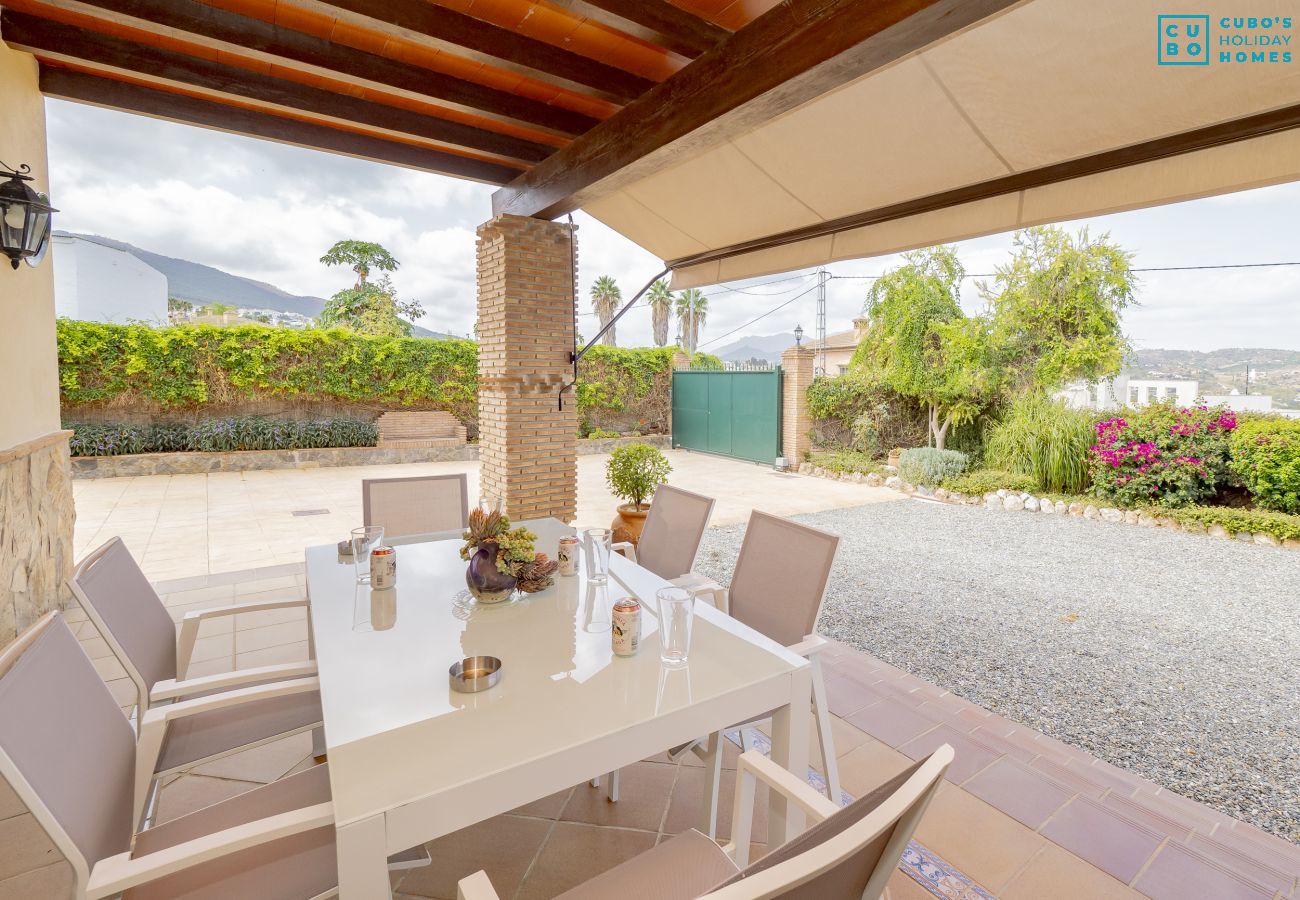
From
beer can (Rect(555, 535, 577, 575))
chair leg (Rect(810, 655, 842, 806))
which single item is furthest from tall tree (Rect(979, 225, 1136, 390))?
beer can (Rect(555, 535, 577, 575))

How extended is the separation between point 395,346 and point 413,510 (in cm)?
996

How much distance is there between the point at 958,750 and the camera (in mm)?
2459

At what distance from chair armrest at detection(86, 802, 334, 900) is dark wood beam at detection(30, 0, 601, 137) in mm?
3460

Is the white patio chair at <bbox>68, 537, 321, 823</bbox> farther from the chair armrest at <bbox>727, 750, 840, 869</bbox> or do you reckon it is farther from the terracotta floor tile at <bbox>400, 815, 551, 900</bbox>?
the chair armrest at <bbox>727, 750, 840, 869</bbox>

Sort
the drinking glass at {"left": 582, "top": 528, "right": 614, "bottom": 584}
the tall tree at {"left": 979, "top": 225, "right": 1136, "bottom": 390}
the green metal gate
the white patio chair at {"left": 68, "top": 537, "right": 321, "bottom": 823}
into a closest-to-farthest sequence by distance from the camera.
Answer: the white patio chair at {"left": 68, "top": 537, "right": 321, "bottom": 823}
the drinking glass at {"left": 582, "top": 528, "right": 614, "bottom": 584}
the tall tree at {"left": 979, "top": 225, "right": 1136, "bottom": 390}
the green metal gate

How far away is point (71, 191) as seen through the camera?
44.8 meters

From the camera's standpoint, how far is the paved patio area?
216 inches

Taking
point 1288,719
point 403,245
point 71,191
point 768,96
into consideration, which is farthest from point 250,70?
point 71,191

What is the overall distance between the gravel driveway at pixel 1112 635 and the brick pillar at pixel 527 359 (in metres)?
1.69

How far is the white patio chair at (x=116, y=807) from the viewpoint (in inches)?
39.3

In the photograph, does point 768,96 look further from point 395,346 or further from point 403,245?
point 403,245

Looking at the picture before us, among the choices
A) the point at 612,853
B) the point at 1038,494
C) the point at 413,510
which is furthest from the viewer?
the point at 1038,494

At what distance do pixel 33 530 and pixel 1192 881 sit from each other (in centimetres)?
569

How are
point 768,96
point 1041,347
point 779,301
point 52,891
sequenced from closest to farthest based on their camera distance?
1. point 52,891
2. point 768,96
3. point 1041,347
4. point 779,301
